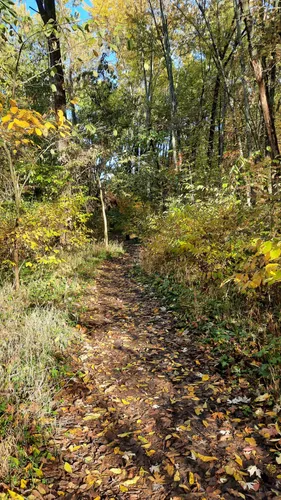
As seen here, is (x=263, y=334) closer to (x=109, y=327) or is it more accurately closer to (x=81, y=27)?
(x=109, y=327)

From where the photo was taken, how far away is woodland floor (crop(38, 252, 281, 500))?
2.08m

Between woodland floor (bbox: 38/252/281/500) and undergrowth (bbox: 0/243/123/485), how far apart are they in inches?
6.1

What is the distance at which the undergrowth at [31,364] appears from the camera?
222cm

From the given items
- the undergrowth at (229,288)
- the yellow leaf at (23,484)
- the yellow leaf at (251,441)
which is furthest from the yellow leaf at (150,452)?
the undergrowth at (229,288)

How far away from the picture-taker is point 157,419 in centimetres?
274

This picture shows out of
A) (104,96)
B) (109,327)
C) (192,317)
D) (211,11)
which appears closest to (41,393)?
(109,327)

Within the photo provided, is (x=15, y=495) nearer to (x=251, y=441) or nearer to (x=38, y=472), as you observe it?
(x=38, y=472)

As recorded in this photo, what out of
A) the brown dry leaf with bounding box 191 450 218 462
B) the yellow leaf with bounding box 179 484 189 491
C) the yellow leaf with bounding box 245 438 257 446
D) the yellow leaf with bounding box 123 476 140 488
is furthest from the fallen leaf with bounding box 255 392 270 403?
the yellow leaf with bounding box 123 476 140 488

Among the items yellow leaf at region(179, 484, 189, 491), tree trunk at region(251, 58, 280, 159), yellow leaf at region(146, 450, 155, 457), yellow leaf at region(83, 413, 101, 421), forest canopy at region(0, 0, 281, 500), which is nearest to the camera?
yellow leaf at region(179, 484, 189, 491)

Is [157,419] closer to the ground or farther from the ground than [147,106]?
closer to the ground

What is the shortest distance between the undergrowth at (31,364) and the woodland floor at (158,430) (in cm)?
15

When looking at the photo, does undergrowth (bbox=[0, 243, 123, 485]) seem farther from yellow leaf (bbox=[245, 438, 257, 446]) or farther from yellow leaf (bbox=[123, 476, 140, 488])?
yellow leaf (bbox=[245, 438, 257, 446])

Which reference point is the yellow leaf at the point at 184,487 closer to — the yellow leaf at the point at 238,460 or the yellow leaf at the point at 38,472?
the yellow leaf at the point at 238,460

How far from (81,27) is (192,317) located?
12.9 ft
